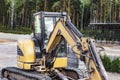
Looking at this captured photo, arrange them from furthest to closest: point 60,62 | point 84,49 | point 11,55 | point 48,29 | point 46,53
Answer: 1. point 11,55
2. point 60,62
3. point 48,29
4. point 46,53
5. point 84,49

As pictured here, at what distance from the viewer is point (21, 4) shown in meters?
80.6

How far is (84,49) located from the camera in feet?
28.9

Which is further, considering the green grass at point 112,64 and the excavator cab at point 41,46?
the green grass at point 112,64

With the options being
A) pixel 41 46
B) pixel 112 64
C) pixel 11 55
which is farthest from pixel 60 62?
pixel 11 55

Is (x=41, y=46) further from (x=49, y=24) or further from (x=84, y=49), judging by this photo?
(x=84, y=49)

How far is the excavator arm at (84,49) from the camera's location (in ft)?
27.8

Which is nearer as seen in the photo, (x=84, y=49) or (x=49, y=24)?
(x=84, y=49)

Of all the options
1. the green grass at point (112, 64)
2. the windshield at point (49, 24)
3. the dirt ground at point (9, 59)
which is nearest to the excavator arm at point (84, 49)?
the windshield at point (49, 24)

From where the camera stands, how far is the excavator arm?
27.8 ft

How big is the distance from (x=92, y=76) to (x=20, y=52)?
3.95m

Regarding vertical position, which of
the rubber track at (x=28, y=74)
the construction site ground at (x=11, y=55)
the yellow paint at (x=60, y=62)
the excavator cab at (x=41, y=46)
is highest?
the excavator cab at (x=41, y=46)

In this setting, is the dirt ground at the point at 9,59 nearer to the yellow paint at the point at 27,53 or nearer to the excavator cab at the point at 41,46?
the excavator cab at the point at 41,46

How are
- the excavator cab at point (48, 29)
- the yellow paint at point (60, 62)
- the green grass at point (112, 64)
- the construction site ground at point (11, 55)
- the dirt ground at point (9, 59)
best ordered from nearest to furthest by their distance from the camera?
the excavator cab at point (48, 29), the yellow paint at point (60, 62), the dirt ground at point (9, 59), the construction site ground at point (11, 55), the green grass at point (112, 64)

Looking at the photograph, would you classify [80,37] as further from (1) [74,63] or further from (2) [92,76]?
(1) [74,63]
